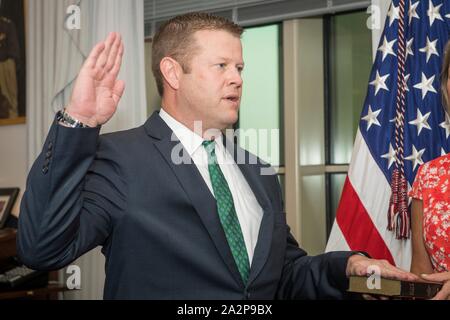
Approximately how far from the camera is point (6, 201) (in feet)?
13.8

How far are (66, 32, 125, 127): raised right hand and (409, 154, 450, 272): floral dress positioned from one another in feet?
4.23

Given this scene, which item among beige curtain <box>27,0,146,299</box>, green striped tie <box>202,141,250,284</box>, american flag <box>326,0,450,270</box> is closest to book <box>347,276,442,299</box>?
green striped tie <box>202,141,250,284</box>

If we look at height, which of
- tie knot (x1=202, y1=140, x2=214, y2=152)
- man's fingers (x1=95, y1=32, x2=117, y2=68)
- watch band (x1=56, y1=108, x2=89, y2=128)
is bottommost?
tie knot (x1=202, y1=140, x2=214, y2=152)

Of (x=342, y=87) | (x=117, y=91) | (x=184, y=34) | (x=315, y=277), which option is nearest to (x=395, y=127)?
(x=342, y=87)

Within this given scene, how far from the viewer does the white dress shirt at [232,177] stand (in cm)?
165

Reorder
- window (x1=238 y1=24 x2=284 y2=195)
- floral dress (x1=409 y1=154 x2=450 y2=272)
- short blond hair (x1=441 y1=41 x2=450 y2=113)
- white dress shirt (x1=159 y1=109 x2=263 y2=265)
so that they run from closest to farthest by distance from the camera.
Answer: white dress shirt (x1=159 y1=109 x2=263 y2=265)
floral dress (x1=409 y1=154 x2=450 y2=272)
short blond hair (x1=441 y1=41 x2=450 y2=113)
window (x1=238 y1=24 x2=284 y2=195)

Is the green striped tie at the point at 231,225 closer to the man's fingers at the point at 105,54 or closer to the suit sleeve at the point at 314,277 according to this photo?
the suit sleeve at the point at 314,277

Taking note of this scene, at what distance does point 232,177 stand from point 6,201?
292 centimetres

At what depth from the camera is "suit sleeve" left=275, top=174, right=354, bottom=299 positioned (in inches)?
67.0

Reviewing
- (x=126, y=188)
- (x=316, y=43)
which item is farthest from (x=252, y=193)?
(x=316, y=43)

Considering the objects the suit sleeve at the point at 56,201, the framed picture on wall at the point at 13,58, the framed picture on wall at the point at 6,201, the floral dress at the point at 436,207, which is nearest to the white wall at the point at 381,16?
the floral dress at the point at 436,207

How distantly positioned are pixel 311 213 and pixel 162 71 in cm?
218

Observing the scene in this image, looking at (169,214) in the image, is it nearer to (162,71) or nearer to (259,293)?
(259,293)

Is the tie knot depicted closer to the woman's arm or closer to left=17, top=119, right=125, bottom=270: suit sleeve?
left=17, top=119, right=125, bottom=270: suit sleeve
